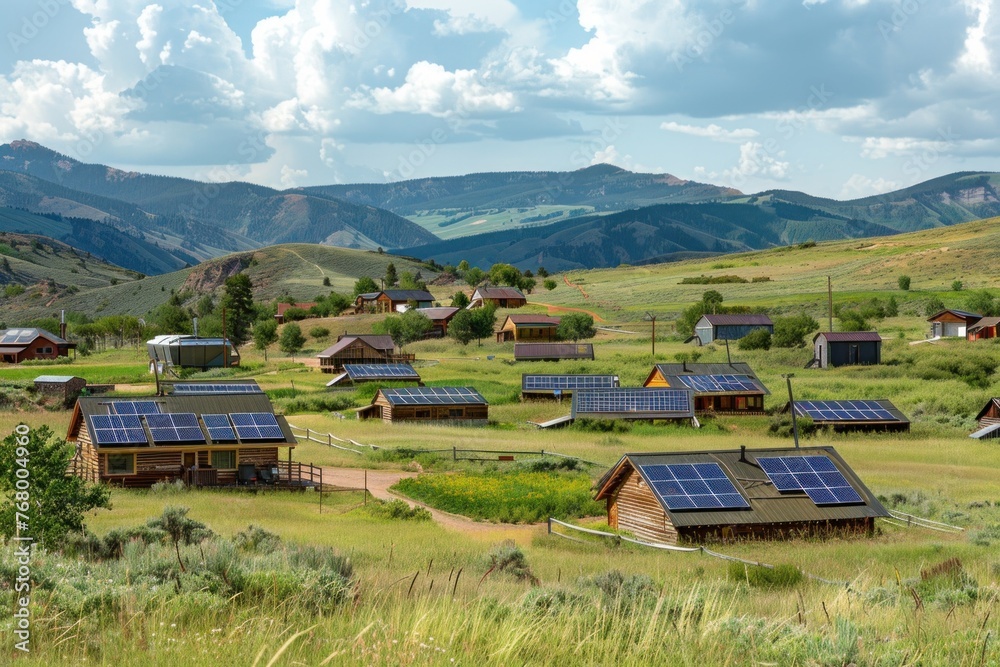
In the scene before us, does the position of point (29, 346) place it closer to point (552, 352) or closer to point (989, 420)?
point (552, 352)

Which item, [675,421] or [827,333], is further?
[827,333]

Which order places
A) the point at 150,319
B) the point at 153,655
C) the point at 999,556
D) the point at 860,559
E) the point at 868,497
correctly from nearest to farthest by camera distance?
the point at 153,655
the point at 999,556
the point at 860,559
the point at 868,497
the point at 150,319

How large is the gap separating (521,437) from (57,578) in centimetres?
4938

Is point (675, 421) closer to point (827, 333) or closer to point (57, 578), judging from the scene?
point (827, 333)

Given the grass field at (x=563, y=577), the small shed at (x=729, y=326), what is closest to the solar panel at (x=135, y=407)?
the grass field at (x=563, y=577)

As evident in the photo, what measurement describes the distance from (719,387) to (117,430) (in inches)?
1570

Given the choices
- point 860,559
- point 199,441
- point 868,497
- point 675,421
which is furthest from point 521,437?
point 860,559

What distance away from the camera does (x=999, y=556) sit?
21812mm

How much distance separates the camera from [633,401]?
65500 millimetres

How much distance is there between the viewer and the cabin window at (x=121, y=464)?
40344mm

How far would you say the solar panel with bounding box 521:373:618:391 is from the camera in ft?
245

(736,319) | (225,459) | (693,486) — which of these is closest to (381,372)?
(736,319)

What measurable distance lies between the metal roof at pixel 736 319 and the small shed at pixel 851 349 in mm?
21024

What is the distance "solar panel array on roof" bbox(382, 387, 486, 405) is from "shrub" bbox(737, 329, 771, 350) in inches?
1596
